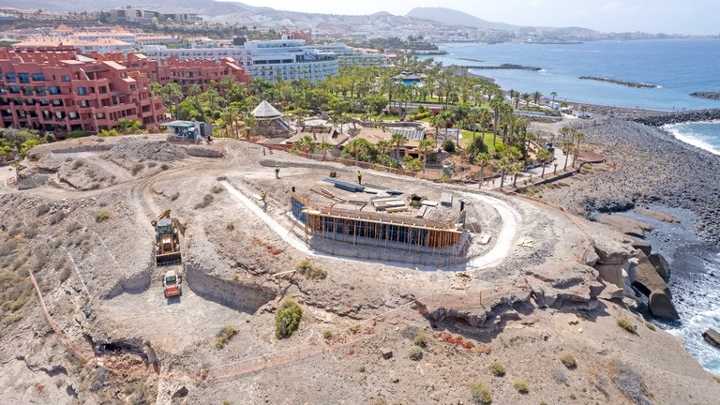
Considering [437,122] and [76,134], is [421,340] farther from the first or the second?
[76,134]

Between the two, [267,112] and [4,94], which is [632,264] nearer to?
[267,112]

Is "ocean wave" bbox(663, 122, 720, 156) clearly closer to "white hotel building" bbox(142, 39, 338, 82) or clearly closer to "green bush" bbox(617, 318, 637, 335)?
"green bush" bbox(617, 318, 637, 335)

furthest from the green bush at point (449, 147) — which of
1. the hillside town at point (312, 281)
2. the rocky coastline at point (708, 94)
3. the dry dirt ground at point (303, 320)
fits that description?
the rocky coastline at point (708, 94)

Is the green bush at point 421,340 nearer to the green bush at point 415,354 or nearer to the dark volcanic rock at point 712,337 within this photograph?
the green bush at point 415,354

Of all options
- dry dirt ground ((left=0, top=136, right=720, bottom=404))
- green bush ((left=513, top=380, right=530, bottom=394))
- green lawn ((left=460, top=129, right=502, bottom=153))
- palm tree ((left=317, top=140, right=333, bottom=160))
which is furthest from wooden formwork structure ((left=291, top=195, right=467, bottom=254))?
green lawn ((left=460, top=129, right=502, bottom=153))

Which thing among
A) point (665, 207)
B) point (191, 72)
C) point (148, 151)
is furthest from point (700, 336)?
point (191, 72)

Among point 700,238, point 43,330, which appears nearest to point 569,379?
point 43,330
